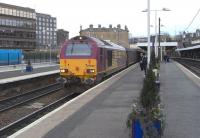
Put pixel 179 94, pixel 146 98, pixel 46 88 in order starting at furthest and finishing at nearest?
pixel 46 88, pixel 179 94, pixel 146 98

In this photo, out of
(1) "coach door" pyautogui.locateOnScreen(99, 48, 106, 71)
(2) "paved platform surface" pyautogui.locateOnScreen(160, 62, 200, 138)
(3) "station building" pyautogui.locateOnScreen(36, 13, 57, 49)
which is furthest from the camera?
(3) "station building" pyautogui.locateOnScreen(36, 13, 57, 49)

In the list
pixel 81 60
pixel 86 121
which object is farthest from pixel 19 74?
pixel 86 121

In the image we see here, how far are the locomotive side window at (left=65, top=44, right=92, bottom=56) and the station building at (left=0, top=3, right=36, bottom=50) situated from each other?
79099mm

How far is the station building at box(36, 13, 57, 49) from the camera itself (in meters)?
155

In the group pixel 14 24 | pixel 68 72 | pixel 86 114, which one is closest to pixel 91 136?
pixel 86 114

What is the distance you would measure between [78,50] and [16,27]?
8734cm

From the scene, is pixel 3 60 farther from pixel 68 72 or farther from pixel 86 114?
pixel 86 114

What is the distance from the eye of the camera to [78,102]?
16.8 meters

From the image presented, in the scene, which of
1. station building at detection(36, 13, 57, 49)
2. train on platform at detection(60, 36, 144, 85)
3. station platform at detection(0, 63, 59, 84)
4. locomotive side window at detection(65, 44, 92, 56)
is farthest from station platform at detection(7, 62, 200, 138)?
station building at detection(36, 13, 57, 49)

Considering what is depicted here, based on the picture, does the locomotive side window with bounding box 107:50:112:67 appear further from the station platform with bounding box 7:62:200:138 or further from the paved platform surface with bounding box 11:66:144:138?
the paved platform surface with bounding box 11:66:144:138

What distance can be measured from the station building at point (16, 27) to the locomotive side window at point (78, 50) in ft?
260

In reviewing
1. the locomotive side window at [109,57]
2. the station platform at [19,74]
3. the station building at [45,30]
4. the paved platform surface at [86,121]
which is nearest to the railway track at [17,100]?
the station platform at [19,74]

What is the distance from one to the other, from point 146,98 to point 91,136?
214 centimetres

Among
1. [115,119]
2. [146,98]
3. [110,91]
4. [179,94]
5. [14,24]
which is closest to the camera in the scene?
[146,98]
